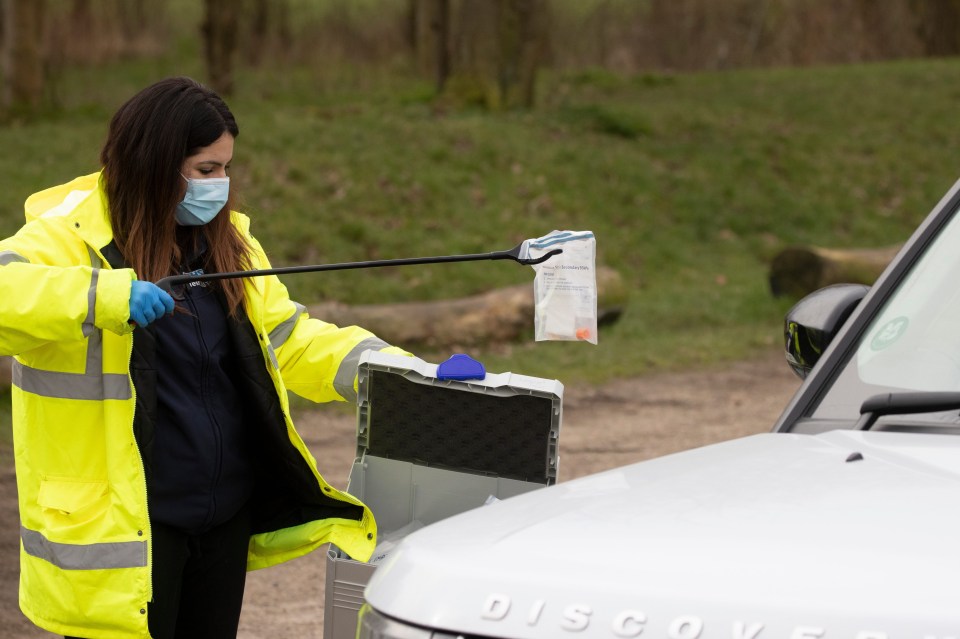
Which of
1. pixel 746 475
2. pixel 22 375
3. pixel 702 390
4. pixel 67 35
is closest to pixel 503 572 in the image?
pixel 746 475

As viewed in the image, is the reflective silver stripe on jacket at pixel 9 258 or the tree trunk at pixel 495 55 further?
the tree trunk at pixel 495 55

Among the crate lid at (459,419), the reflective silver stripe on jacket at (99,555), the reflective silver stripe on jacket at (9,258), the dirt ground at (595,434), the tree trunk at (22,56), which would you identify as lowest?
the dirt ground at (595,434)

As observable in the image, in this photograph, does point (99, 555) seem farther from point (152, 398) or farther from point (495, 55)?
point (495, 55)

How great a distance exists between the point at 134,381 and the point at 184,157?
1.95ft

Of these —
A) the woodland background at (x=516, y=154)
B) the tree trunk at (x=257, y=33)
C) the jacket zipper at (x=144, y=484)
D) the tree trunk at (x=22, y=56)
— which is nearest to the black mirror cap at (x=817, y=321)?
the jacket zipper at (x=144, y=484)

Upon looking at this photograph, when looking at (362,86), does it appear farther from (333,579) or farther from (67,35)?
(333,579)

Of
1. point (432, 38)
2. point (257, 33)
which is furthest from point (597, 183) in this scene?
point (257, 33)

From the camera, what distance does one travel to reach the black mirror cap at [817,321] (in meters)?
3.32

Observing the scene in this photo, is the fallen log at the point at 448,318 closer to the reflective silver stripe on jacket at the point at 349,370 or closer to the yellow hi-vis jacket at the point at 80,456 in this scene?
the reflective silver stripe on jacket at the point at 349,370

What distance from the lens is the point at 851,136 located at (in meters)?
21.7

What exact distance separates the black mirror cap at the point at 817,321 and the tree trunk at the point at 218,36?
719 inches

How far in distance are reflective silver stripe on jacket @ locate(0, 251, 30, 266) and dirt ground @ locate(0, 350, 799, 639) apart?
282cm

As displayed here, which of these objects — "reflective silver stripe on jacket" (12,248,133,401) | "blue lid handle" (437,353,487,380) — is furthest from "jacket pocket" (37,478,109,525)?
"blue lid handle" (437,353,487,380)

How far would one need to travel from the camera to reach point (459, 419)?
11.9 ft
